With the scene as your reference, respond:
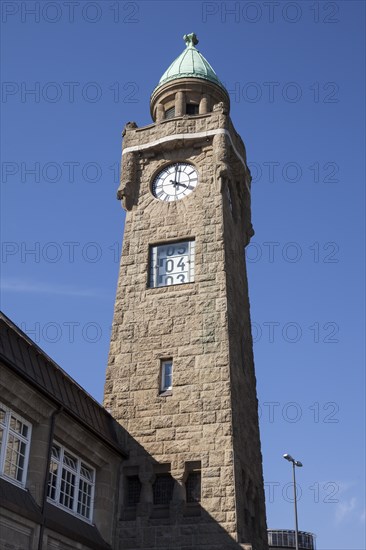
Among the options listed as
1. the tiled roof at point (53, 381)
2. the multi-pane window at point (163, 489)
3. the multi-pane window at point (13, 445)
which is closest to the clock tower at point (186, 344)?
the multi-pane window at point (163, 489)

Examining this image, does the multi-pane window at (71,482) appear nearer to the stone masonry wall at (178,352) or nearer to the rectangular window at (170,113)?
the stone masonry wall at (178,352)

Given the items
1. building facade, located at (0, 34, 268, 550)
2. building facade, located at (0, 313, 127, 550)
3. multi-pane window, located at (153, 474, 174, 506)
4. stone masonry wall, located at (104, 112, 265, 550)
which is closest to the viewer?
building facade, located at (0, 313, 127, 550)

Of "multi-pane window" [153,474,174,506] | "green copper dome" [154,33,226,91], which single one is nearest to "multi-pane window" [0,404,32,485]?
"multi-pane window" [153,474,174,506]

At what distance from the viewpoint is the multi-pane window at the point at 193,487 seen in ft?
69.9

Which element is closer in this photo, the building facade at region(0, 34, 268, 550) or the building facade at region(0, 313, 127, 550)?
→ the building facade at region(0, 313, 127, 550)

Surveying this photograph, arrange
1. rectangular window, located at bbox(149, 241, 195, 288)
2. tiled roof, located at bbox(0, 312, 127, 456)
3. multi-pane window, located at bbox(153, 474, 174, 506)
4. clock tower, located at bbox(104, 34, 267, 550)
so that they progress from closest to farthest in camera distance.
Result: tiled roof, located at bbox(0, 312, 127, 456)
clock tower, located at bbox(104, 34, 267, 550)
multi-pane window, located at bbox(153, 474, 174, 506)
rectangular window, located at bbox(149, 241, 195, 288)

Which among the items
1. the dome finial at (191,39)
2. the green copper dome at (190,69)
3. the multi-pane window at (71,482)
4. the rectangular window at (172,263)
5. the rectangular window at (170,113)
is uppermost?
the dome finial at (191,39)

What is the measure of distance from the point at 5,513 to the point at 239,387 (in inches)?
380

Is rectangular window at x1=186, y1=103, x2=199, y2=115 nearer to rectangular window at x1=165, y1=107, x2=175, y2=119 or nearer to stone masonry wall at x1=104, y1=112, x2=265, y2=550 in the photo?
rectangular window at x1=165, y1=107, x2=175, y2=119

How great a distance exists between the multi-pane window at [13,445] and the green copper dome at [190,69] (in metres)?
18.4

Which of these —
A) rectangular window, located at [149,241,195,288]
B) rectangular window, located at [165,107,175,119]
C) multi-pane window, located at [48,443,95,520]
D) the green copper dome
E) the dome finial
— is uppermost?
the dome finial

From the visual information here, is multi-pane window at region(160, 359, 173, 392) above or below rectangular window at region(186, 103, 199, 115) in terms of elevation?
below

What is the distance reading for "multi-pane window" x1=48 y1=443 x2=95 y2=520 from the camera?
18938 millimetres

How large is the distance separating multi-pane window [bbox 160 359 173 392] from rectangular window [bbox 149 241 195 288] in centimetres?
295
